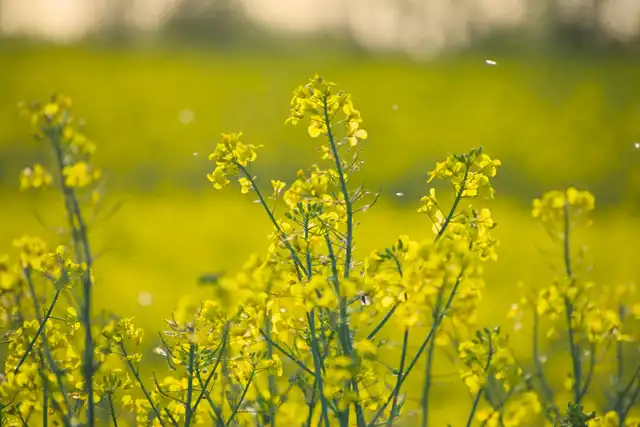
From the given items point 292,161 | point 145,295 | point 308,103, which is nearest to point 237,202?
point 292,161

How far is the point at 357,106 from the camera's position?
9.36 meters

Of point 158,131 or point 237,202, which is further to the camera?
point 158,131

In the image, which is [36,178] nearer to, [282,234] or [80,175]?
[80,175]

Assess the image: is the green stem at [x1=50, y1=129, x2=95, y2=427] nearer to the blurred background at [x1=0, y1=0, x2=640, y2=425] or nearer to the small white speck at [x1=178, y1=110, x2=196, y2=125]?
the blurred background at [x1=0, y1=0, x2=640, y2=425]

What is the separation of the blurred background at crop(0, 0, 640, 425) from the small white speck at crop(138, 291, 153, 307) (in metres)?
0.03

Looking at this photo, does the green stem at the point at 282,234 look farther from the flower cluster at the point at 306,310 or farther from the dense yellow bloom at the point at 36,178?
the dense yellow bloom at the point at 36,178

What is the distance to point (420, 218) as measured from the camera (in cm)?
729

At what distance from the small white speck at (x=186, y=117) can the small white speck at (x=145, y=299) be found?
15.5ft

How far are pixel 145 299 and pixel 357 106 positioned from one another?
490cm

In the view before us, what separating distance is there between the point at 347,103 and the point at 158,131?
809cm

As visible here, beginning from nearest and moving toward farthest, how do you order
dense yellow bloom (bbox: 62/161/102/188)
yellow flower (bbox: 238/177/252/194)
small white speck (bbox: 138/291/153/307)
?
dense yellow bloom (bbox: 62/161/102/188) → yellow flower (bbox: 238/177/252/194) → small white speck (bbox: 138/291/153/307)

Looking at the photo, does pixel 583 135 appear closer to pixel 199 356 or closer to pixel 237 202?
pixel 237 202

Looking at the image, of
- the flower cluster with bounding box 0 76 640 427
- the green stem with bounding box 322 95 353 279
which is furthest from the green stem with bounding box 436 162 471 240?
the green stem with bounding box 322 95 353 279

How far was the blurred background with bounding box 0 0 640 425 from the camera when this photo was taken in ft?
21.0
